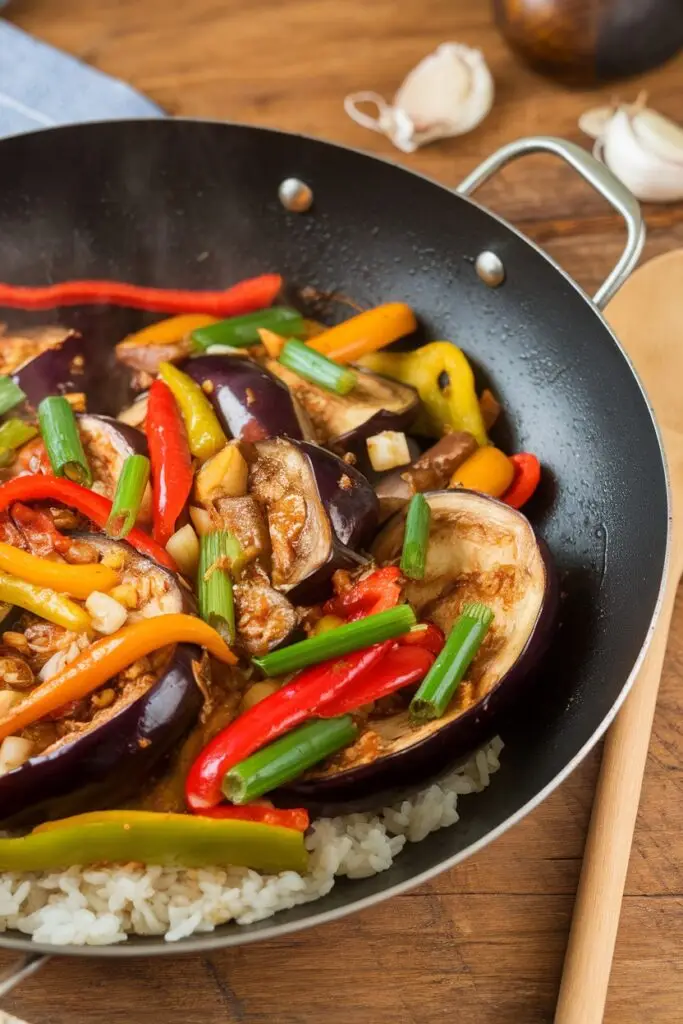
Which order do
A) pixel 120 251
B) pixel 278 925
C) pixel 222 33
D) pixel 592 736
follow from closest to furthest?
pixel 278 925 < pixel 592 736 < pixel 120 251 < pixel 222 33

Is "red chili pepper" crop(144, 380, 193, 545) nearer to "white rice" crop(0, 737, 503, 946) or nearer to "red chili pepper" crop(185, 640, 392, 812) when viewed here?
"red chili pepper" crop(185, 640, 392, 812)

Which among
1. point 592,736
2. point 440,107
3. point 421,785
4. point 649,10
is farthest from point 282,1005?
point 649,10

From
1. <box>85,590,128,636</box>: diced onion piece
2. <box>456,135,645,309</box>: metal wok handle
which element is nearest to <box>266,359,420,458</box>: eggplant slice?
<box>456,135,645,309</box>: metal wok handle

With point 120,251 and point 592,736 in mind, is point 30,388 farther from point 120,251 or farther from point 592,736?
point 592,736

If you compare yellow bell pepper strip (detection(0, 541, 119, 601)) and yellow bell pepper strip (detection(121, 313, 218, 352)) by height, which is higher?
yellow bell pepper strip (detection(121, 313, 218, 352))

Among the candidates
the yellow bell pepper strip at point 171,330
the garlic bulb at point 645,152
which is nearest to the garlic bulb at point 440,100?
the garlic bulb at point 645,152
